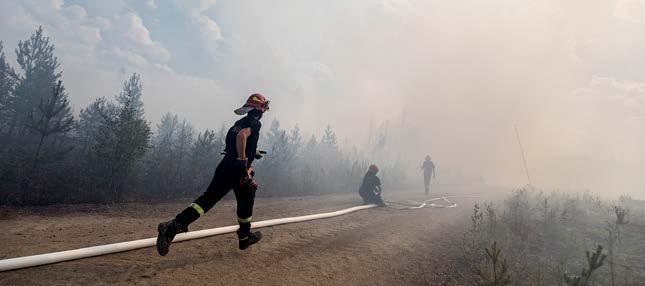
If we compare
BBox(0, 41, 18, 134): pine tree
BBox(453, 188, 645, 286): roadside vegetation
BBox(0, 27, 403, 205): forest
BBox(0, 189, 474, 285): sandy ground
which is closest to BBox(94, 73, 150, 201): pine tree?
BBox(0, 27, 403, 205): forest

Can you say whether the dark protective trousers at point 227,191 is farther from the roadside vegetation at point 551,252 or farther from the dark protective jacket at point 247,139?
the roadside vegetation at point 551,252

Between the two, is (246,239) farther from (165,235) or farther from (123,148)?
(123,148)

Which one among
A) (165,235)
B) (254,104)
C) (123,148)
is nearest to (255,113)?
(254,104)

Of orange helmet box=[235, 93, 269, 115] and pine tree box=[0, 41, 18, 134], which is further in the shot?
pine tree box=[0, 41, 18, 134]

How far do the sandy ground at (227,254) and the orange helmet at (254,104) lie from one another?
81.6 inches

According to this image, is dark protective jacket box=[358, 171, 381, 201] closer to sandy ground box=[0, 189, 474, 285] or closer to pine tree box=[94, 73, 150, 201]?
sandy ground box=[0, 189, 474, 285]

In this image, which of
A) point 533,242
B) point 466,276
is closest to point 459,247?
point 466,276

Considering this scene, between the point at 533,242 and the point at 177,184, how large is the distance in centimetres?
1387

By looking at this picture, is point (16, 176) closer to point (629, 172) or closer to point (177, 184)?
point (177, 184)

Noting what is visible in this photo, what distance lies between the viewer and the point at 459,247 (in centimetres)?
602

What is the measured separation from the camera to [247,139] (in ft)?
14.4

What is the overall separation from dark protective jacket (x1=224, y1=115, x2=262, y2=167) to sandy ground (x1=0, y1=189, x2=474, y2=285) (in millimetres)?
1417

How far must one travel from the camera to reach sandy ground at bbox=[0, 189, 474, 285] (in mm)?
3316

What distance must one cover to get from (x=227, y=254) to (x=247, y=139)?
5.34 feet
